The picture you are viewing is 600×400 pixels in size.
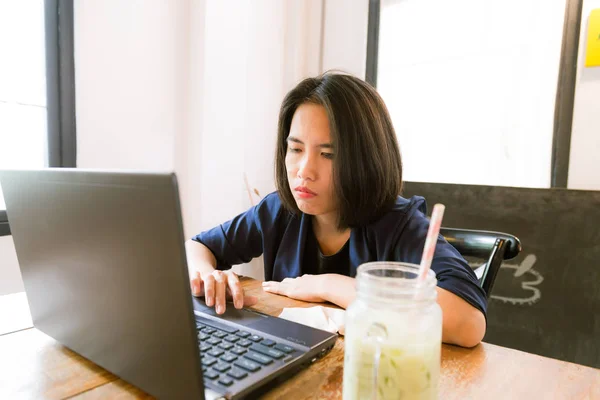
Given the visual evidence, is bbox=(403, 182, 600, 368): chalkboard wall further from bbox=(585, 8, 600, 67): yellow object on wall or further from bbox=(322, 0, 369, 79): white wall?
bbox=(322, 0, 369, 79): white wall

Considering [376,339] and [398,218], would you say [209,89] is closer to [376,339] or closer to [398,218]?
[398,218]

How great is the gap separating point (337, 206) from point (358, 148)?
0.18 m

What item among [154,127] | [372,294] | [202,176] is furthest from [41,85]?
[372,294]

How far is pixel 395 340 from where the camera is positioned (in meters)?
0.36

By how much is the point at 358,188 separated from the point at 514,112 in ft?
4.04

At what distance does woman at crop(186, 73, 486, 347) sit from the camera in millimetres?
856

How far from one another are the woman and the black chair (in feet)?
0.46

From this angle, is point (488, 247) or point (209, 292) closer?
point (209, 292)

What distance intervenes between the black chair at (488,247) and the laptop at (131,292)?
55cm

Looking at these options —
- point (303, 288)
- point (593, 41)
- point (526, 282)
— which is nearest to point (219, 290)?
point (303, 288)

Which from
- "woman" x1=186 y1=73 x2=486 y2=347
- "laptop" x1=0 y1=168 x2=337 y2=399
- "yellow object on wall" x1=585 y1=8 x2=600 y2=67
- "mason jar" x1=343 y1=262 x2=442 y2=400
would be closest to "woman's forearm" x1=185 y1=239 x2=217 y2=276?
"woman" x1=186 y1=73 x2=486 y2=347

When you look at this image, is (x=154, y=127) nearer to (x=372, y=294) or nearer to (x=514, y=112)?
(x=514, y=112)

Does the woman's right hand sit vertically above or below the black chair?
below

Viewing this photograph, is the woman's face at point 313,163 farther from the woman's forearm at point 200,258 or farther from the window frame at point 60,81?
the window frame at point 60,81
